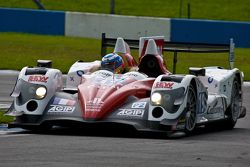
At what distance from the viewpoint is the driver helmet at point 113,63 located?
44.7 feet

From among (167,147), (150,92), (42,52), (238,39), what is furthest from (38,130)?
(238,39)

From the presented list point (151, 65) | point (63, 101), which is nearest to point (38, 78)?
point (63, 101)

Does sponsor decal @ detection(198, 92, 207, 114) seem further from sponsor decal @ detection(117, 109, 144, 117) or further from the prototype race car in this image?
sponsor decal @ detection(117, 109, 144, 117)

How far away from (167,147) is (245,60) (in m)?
16.8

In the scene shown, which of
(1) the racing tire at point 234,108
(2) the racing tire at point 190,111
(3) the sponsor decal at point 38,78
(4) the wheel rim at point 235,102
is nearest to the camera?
(2) the racing tire at point 190,111

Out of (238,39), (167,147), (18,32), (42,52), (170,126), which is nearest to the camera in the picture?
(167,147)

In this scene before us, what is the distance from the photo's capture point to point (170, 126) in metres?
12.1

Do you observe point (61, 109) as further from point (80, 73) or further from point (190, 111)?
point (80, 73)

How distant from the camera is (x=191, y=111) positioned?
12.8 metres

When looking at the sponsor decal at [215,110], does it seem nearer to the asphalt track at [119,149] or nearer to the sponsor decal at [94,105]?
the asphalt track at [119,149]

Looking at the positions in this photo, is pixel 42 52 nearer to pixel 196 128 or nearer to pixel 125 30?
pixel 125 30

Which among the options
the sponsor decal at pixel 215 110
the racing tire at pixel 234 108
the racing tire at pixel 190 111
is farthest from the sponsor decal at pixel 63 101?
the racing tire at pixel 234 108

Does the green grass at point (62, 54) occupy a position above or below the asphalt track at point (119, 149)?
below

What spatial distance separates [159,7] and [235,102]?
23806 mm
